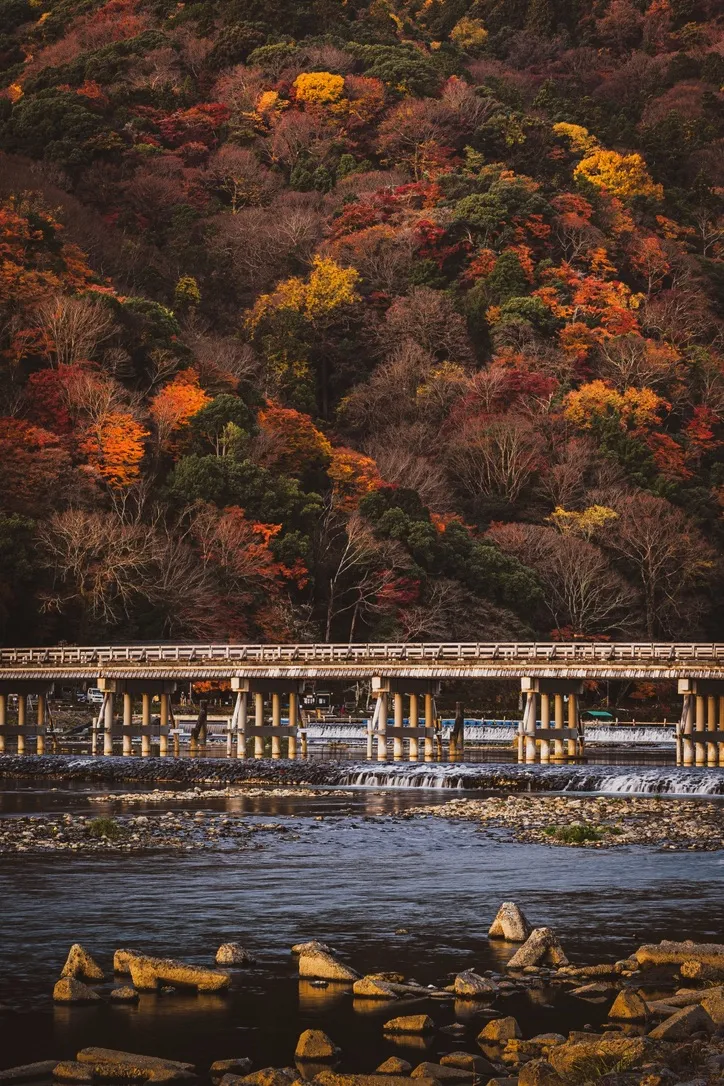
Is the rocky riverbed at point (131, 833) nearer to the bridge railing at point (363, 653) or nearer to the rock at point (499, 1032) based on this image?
the rock at point (499, 1032)

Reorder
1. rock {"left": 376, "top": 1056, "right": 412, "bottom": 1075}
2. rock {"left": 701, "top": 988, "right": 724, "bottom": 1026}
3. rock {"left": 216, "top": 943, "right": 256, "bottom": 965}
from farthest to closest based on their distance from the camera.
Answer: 1. rock {"left": 216, "top": 943, "right": 256, "bottom": 965}
2. rock {"left": 701, "top": 988, "right": 724, "bottom": 1026}
3. rock {"left": 376, "top": 1056, "right": 412, "bottom": 1075}

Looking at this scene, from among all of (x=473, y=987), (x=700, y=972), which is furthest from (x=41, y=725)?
(x=700, y=972)

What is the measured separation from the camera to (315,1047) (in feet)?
50.3

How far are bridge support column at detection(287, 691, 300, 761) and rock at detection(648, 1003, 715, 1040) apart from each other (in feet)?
148

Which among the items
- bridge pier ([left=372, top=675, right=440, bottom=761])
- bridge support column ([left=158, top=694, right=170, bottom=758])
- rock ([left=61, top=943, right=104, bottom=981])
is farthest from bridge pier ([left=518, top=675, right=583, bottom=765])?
rock ([left=61, top=943, right=104, bottom=981])

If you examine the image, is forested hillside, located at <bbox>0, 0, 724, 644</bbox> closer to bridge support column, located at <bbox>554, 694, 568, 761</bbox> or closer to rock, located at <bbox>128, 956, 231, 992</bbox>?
bridge support column, located at <bbox>554, 694, 568, 761</bbox>

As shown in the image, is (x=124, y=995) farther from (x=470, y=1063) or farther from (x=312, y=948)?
(x=470, y=1063)

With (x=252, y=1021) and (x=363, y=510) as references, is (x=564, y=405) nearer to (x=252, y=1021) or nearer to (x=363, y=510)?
(x=363, y=510)

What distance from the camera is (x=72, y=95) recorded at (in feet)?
421

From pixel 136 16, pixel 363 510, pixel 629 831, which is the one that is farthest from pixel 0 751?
pixel 136 16

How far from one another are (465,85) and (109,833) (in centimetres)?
11183

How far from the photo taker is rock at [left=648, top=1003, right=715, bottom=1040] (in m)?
15.1

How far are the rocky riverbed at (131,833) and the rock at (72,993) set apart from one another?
41.9ft

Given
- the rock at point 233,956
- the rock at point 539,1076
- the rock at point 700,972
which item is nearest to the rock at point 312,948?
the rock at point 233,956
